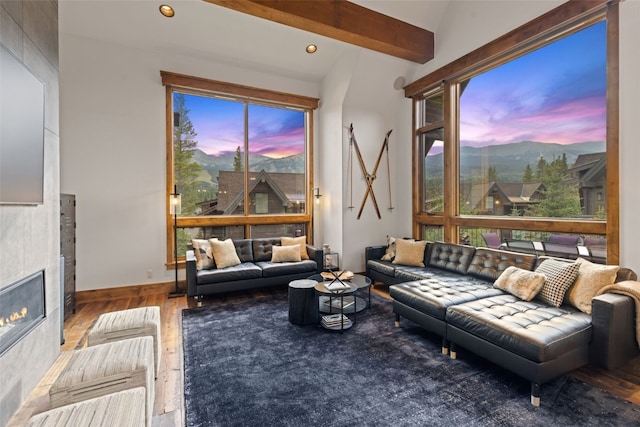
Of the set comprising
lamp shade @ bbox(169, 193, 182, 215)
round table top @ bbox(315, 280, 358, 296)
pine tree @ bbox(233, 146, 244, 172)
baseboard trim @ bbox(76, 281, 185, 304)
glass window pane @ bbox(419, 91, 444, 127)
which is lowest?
baseboard trim @ bbox(76, 281, 185, 304)

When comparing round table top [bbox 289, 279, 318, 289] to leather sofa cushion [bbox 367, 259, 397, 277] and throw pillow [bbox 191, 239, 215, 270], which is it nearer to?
leather sofa cushion [bbox 367, 259, 397, 277]

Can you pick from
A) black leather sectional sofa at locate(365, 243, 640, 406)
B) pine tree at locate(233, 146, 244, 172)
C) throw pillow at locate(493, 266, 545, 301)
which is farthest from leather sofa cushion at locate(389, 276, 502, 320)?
pine tree at locate(233, 146, 244, 172)

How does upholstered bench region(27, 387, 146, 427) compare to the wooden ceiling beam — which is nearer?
upholstered bench region(27, 387, 146, 427)

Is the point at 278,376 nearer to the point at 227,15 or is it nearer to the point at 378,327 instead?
the point at 378,327

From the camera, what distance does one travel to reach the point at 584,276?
283 cm

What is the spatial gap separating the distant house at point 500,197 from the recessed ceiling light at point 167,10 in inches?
198

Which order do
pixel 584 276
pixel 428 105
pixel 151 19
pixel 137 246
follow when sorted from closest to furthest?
pixel 584 276
pixel 151 19
pixel 137 246
pixel 428 105

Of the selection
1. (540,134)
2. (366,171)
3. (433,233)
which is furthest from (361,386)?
(366,171)

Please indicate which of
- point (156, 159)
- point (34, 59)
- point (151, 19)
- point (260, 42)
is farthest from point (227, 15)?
point (34, 59)

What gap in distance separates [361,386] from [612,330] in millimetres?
1969

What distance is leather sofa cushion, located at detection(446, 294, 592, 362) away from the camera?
2.19 meters

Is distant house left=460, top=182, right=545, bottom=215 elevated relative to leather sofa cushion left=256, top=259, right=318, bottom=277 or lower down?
elevated

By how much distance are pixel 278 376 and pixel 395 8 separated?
506 cm

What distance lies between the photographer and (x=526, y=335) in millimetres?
2236
